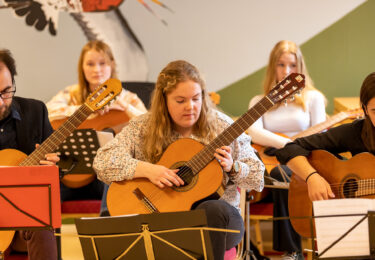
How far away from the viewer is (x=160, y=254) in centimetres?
220

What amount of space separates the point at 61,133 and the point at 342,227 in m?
1.43

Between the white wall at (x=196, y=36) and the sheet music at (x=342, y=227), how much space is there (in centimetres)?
289

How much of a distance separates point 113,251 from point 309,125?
2300 mm

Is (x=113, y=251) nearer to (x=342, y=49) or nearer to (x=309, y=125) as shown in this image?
(x=309, y=125)

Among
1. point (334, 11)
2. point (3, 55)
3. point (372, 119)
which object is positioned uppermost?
point (334, 11)

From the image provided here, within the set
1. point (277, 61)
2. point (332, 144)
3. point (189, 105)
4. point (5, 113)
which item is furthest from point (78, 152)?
point (277, 61)

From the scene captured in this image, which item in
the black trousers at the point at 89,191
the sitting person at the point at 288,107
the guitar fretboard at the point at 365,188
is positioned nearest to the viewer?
the guitar fretboard at the point at 365,188

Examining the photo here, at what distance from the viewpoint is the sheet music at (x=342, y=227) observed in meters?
2.08

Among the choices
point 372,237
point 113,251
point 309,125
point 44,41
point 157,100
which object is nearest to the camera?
point 372,237

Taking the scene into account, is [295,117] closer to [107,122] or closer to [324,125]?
[324,125]

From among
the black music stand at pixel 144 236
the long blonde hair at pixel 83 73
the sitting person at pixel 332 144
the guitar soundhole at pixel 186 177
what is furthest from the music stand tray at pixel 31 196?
the long blonde hair at pixel 83 73

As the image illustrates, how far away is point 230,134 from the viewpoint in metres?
2.62

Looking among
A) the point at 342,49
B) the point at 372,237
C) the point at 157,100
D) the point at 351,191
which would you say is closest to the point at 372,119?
the point at 351,191

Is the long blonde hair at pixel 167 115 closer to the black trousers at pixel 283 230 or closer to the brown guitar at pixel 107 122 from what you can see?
the black trousers at pixel 283 230
